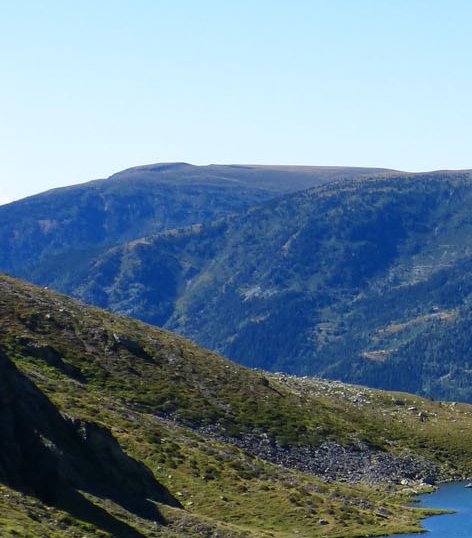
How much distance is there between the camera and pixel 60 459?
7662 cm

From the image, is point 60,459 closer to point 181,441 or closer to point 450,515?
point 181,441

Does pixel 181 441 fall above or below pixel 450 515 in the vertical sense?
above

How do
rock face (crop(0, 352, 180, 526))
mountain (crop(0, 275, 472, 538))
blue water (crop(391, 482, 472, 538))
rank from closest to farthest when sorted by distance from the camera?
rock face (crop(0, 352, 180, 526)), mountain (crop(0, 275, 472, 538)), blue water (crop(391, 482, 472, 538))

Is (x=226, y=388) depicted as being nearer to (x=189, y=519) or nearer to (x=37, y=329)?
(x=37, y=329)

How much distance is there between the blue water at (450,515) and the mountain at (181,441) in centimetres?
269

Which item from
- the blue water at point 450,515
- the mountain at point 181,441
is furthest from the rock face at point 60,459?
the blue water at point 450,515

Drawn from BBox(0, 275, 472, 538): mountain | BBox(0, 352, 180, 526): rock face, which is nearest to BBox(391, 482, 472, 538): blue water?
BBox(0, 275, 472, 538): mountain

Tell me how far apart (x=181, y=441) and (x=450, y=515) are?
101ft

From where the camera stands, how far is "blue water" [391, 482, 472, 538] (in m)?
104

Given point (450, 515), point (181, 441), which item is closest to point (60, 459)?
point (181, 441)

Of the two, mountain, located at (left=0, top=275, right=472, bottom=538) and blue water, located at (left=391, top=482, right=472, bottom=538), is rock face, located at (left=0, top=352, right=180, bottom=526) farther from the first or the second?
blue water, located at (left=391, top=482, right=472, bottom=538)

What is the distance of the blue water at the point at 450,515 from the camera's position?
104250 mm

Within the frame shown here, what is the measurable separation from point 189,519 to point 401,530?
88.7ft

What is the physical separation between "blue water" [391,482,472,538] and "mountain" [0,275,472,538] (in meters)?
2.69
